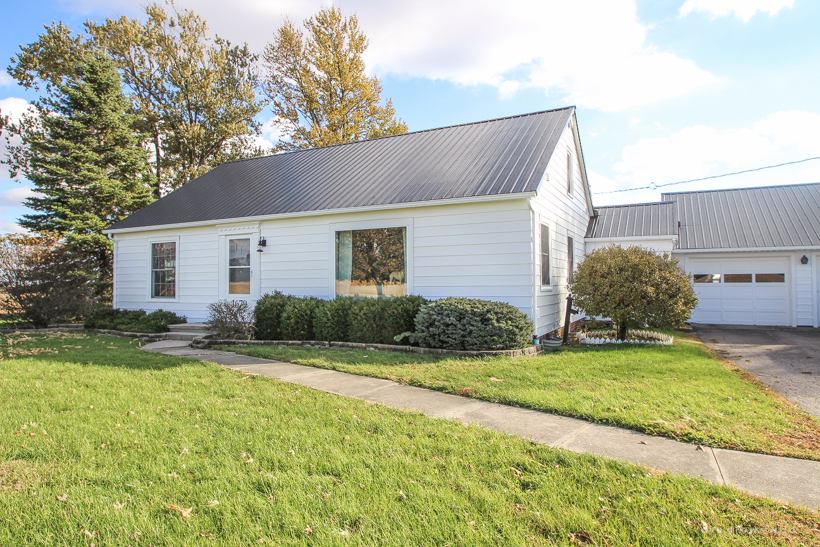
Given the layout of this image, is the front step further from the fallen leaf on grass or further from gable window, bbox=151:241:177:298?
the fallen leaf on grass

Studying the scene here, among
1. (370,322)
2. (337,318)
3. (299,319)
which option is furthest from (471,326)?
(299,319)

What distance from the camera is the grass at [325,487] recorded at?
249cm

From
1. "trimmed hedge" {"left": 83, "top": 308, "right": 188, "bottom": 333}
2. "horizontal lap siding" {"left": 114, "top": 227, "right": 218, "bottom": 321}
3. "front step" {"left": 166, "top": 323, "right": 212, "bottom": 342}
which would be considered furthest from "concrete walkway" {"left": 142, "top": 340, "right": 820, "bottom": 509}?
"horizontal lap siding" {"left": 114, "top": 227, "right": 218, "bottom": 321}

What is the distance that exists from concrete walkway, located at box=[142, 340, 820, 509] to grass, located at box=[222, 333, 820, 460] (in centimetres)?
20

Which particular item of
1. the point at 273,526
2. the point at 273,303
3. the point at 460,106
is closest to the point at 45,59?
the point at 460,106

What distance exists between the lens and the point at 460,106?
19359 mm

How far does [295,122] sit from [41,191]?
11892 mm

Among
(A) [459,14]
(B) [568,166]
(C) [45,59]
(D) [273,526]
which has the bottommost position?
(D) [273,526]

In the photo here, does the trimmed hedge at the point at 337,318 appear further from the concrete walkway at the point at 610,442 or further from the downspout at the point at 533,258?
the concrete walkway at the point at 610,442

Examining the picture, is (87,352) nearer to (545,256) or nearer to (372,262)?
(372,262)

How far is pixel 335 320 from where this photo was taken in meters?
9.44

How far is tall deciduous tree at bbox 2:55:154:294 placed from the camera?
17.1m

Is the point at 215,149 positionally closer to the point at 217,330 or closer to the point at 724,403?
the point at 217,330

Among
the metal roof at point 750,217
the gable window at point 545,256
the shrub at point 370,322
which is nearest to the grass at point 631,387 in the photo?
the shrub at point 370,322
